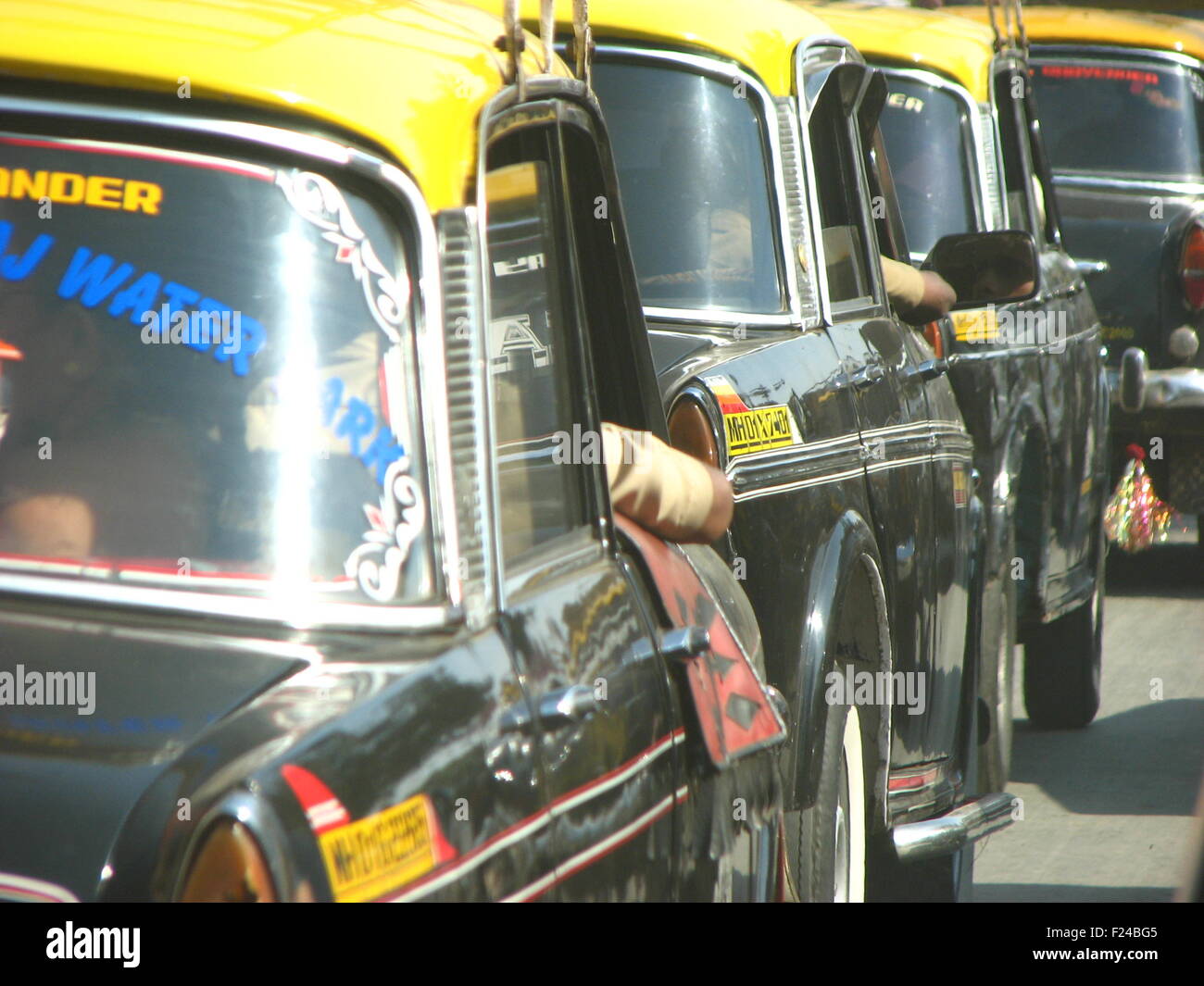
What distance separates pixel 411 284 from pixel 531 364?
0.48 m

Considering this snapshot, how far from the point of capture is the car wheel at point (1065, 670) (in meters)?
7.91

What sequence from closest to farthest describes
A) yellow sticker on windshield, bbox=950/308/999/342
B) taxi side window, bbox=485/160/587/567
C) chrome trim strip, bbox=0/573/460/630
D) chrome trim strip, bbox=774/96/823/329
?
chrome trim strip, bbox=0/573/460/630, taxi side window, bbox=485/160/587/567, chrome trim strip, bbox=774/96/823/329, yellow sticker on windshield, bbox=950/308/999/342

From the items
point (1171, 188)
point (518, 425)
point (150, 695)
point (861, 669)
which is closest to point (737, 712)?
point (518, 425)

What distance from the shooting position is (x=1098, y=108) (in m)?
10.5

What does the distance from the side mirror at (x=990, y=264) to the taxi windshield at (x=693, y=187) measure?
1.02 metres

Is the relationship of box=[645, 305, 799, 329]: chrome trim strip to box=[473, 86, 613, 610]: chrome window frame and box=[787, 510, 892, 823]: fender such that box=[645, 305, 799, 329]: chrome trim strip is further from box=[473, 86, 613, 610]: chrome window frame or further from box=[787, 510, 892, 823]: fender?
box=[473, 86, 613, 610]: chrome window frame

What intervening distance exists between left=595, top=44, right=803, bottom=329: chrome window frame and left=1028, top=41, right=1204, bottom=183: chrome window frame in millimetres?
5817

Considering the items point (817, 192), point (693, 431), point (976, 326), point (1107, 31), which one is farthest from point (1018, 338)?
point (1107, 31)

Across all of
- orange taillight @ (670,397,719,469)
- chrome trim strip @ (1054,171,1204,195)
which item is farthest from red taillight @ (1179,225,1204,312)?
orange taillight @ (670,397,719,469)

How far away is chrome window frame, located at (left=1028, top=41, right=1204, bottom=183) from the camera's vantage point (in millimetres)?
10367

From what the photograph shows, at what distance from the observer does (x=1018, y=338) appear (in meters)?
7.14

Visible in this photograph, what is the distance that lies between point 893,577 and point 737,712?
204 cm

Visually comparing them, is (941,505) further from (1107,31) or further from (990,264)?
(1107,31)
